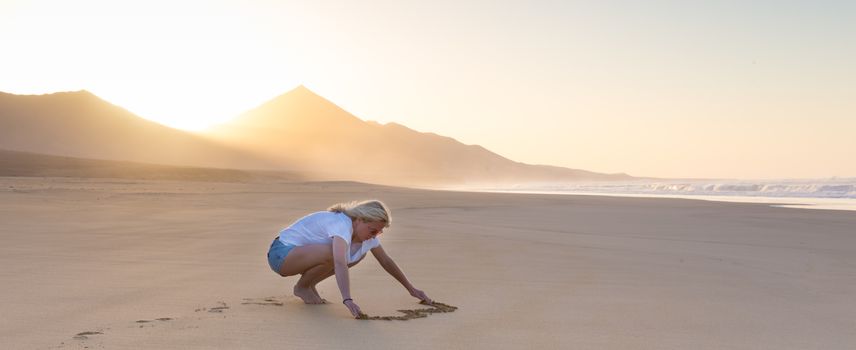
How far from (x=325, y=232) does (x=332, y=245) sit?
0.19m

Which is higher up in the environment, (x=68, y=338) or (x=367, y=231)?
(x=367, y=231)

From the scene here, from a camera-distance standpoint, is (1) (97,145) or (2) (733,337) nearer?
→ (2) (733,337)

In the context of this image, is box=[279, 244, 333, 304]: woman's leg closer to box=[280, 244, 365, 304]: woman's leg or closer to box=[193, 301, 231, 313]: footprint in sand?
box=[280, 244, 365, 304]: woman's leg

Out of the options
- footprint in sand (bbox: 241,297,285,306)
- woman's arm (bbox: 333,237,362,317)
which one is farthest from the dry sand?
woman's arm (bbox: 333,237,362,317)

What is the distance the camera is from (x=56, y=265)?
7.59m

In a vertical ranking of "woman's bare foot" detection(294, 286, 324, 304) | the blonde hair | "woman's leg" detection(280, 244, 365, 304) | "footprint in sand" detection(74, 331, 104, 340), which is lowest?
"footprint in sand" detection(74, 331, 104, 340)

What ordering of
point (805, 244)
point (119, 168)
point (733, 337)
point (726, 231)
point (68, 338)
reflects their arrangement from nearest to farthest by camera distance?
point (68, 338)
point (733, 337)
point (805, 244)
point (726, 231)
point (119, 168)

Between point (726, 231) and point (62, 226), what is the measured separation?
432 inches

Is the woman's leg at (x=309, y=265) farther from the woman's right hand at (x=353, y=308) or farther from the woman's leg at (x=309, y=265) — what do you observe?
the woman's right hand at (x=353, y=308)

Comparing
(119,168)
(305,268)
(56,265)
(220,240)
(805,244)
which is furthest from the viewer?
(119,168)

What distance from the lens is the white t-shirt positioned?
5482 millimetres

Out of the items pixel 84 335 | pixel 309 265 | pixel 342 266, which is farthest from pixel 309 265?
pixel 84 335

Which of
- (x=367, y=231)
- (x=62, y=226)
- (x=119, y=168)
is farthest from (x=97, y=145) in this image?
(x=367, y=231)

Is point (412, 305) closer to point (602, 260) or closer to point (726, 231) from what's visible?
point (602, 260)
